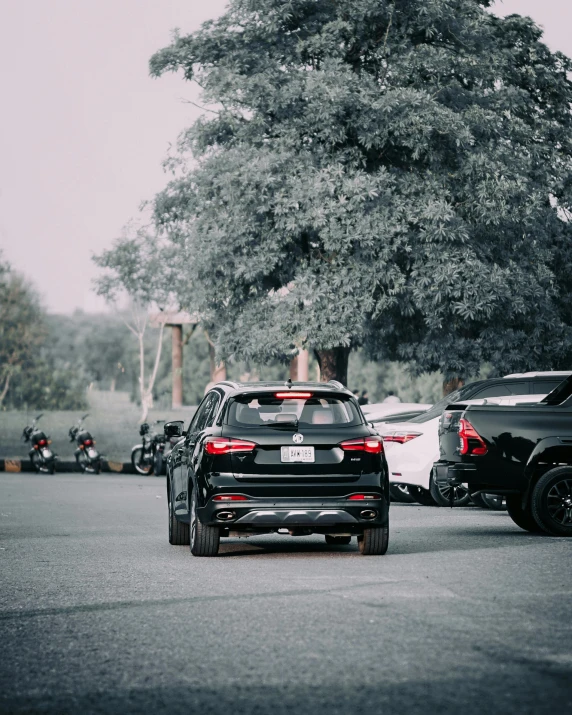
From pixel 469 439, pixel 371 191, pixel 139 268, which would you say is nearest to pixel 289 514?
pixel 469 439

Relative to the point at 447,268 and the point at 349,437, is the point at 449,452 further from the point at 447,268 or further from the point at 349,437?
the point at 447,268

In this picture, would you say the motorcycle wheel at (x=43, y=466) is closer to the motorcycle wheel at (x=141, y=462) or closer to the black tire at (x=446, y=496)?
the motorcycle wheel at (x=141, y=462)

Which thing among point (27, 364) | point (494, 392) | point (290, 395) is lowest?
point (290, 395)

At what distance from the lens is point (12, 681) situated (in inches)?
270

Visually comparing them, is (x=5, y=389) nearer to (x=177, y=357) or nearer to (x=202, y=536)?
(x=177, y=357)

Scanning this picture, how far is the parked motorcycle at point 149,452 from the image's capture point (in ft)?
107

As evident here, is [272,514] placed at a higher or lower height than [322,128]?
lower

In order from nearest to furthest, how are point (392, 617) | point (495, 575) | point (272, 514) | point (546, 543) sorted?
point (392, 617), point (495, 575), point (272, 514), point (546, 543)

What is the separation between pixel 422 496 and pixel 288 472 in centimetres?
895

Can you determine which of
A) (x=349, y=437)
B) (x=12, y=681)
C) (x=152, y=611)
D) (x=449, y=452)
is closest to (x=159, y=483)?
(x=449, y=452)

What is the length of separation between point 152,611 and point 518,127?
2521 centimetres

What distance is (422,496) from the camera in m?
21.0

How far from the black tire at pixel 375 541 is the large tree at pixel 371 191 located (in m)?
17.4

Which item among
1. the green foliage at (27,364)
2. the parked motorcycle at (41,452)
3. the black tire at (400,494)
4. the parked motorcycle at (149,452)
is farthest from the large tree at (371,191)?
the green foliage at (27,364)
